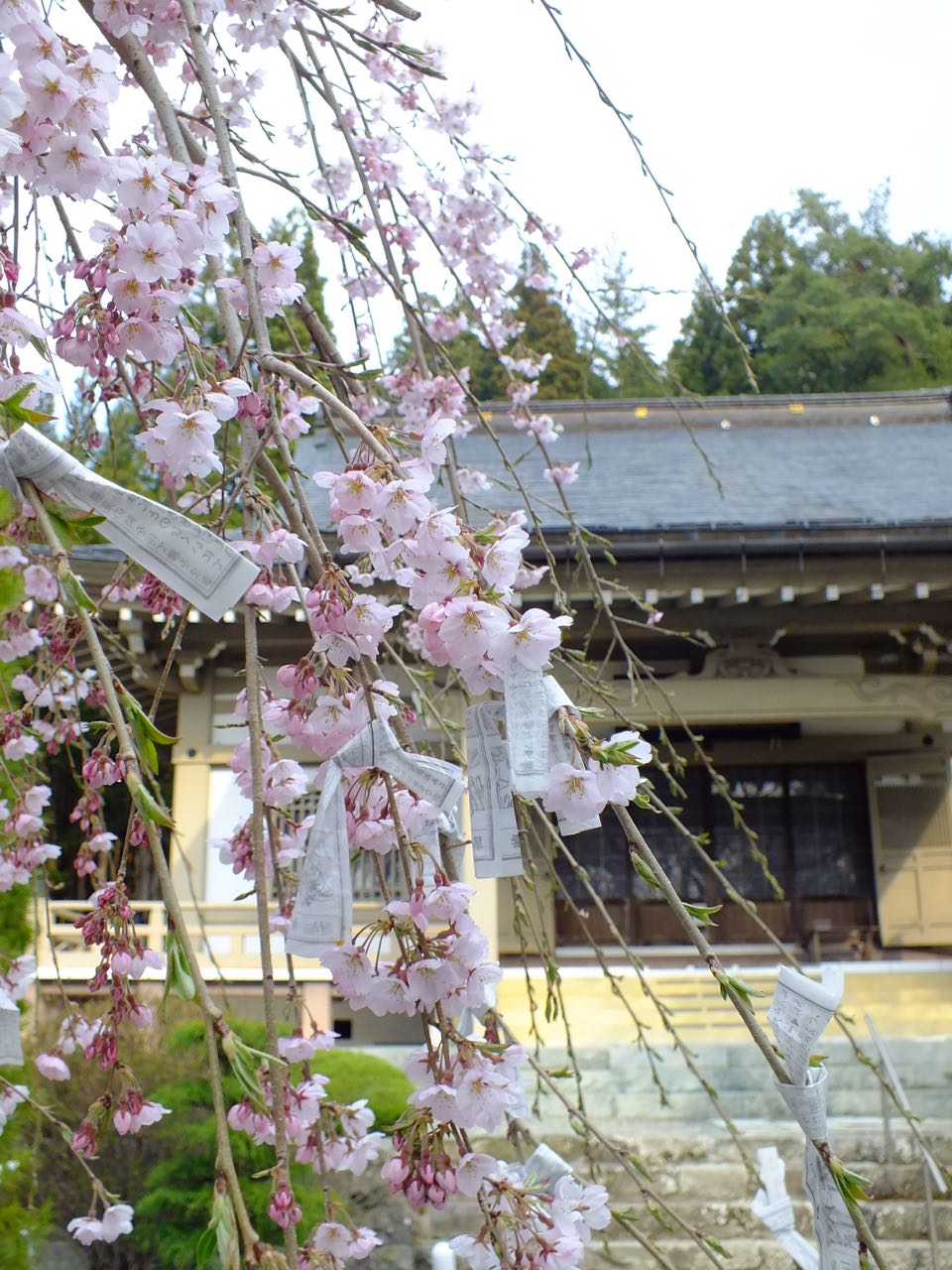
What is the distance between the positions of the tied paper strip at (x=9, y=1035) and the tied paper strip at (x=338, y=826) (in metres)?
0.27

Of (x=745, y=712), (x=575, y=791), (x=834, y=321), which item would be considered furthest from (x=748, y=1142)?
(x=834, y=321)

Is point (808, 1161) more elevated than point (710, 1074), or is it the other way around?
point (808, 1161)

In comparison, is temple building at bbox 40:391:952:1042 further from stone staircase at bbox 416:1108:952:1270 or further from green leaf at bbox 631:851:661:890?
green leaf at bbox 631:851:661:890

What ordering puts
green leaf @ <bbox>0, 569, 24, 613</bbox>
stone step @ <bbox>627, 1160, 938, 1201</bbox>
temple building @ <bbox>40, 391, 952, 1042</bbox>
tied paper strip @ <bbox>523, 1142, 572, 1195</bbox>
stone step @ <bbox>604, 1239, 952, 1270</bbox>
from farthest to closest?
temple building @ <bbox>40, 391, 952, 1042</bbox> < stone step @ <bbox>627, 1160, 938, 1201</bbox> < stone step @ <bbox>604, 1239, 952, 1270</bbox> < green leaf @ <bbox>0, 569, 24, 613</bbox> < tied paper strip @ <bbox>523, 1142, 572, 1195</bbox>

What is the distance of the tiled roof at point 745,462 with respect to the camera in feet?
23.7

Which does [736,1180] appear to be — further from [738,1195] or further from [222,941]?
[222,941]

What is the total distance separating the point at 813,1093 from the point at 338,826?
402mm

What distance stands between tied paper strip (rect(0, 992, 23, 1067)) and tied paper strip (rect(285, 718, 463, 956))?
0.88 feet

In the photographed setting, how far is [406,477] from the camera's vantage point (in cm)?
90

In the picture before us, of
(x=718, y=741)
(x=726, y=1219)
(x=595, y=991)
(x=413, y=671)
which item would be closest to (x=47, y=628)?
(x=413, y=671)

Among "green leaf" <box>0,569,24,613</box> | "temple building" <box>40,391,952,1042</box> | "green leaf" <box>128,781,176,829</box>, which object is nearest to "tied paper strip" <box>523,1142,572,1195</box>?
"green leaf" <box>128,781,176,829</box>

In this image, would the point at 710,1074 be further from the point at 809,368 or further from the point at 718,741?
the point at 809,368

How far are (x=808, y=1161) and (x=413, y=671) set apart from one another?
619 millimetres

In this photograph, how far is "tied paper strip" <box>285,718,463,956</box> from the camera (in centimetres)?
89
